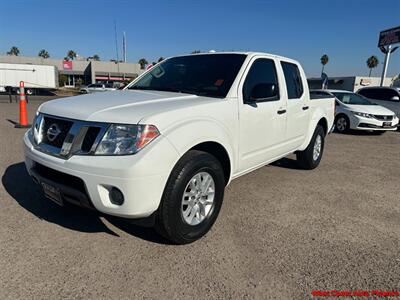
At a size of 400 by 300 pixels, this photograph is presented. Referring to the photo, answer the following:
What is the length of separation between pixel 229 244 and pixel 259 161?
1.25 m

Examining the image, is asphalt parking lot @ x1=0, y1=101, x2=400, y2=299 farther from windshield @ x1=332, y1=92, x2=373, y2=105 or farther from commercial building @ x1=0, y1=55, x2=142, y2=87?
commercial building @ x1=0, y1=55, x2=142, y2=87

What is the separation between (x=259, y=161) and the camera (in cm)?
379

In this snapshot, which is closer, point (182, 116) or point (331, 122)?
point (182, 116)

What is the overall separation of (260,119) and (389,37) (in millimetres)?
33284

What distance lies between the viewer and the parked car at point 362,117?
1031 centimetres

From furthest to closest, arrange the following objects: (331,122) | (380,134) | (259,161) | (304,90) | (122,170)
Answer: (380,134), (331,122), (304,90), (259,161), (122,170)

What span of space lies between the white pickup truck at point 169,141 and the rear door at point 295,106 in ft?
0.80

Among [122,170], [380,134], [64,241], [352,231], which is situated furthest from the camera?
[380,134]

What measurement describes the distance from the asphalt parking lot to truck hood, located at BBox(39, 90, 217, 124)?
120 cm

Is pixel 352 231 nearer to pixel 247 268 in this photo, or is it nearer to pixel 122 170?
pixel 247 268

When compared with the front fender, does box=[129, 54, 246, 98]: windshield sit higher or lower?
higher

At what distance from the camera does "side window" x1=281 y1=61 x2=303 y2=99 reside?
4352mm

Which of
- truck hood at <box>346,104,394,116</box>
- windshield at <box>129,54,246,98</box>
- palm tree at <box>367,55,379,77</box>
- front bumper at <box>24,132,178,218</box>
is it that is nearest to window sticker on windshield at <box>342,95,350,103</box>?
truck hood at <box>346,104,394,116</box>

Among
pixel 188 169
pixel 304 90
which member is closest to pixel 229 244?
pixel 188 169
